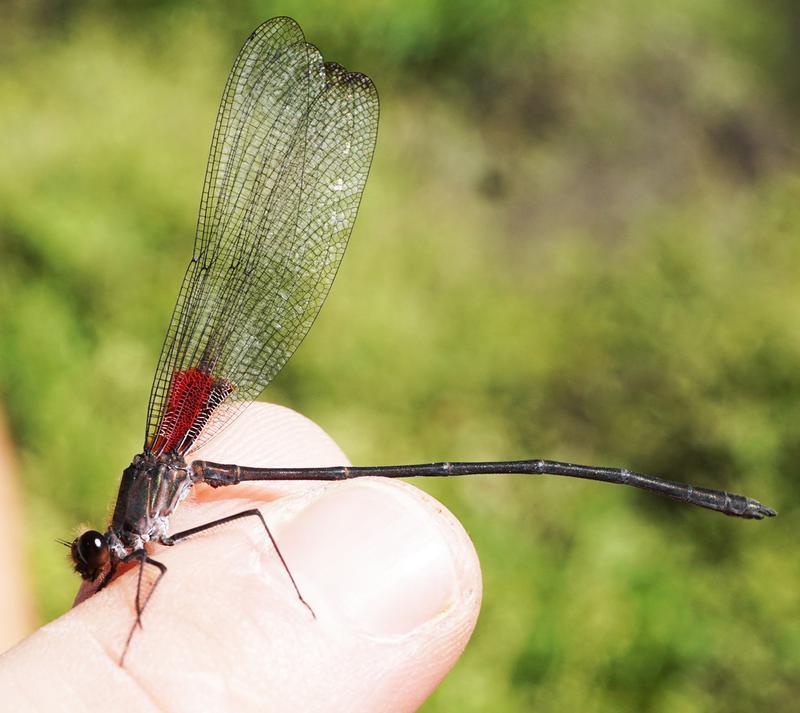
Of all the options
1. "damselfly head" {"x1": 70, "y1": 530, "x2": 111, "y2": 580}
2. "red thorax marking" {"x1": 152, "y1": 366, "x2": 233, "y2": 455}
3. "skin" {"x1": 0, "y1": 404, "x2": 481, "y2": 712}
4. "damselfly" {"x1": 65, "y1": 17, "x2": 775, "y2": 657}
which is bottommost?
"skin" {"x1": 0, "y1": 404, "x2": 481, "y2": 712}

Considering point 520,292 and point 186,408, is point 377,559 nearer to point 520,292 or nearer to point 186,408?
point 186,408

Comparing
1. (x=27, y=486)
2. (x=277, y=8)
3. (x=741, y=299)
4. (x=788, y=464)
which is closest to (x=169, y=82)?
(x=277, y=8)

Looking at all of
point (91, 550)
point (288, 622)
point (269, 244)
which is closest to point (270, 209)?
point (269, 244)

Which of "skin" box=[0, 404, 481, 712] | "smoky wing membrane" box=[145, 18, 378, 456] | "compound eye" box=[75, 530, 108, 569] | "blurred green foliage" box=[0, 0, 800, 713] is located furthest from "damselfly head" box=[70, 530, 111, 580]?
"blurred green foliage" box=[0, 0, 800, 713]

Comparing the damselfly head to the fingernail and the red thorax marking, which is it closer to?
the red thorax marking


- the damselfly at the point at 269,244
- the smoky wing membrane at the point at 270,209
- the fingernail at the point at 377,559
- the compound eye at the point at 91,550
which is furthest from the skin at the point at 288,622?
the smoky wing membrane at the point at 270,209
